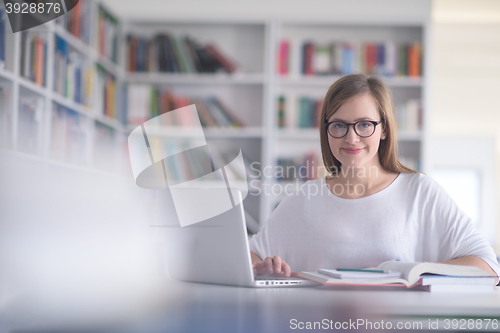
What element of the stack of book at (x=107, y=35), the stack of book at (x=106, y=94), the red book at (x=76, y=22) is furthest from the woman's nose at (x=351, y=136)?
the stack of book at (x=107, y=35)

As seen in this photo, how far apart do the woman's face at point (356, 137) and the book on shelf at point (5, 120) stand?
59.0 inches

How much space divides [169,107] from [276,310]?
112 inches

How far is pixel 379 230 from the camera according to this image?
1.33 metres

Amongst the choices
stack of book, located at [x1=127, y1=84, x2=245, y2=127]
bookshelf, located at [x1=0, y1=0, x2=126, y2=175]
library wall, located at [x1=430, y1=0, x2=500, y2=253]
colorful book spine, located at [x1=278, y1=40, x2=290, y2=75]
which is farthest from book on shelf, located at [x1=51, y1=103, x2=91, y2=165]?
library wall, located at [x1=430, y1=0, x2=500, y2=253]

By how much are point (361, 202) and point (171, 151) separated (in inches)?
85.5

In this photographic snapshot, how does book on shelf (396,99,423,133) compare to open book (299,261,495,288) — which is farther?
book on shelf (396,99,423,133)

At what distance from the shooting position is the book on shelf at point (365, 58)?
10.9 feet

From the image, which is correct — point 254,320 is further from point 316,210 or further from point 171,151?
point 171,151

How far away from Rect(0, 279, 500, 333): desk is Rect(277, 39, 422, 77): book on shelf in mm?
2693

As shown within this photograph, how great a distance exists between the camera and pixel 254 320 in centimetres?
65

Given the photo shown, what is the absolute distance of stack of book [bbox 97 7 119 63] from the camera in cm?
317

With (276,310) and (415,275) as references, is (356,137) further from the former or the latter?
(276,310)

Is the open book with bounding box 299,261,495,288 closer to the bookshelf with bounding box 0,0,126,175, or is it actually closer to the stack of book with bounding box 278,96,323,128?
the bookshelf with bounding box 0,0,126,175

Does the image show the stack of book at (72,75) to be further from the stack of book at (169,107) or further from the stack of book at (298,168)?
the stack of book at (298,168)
